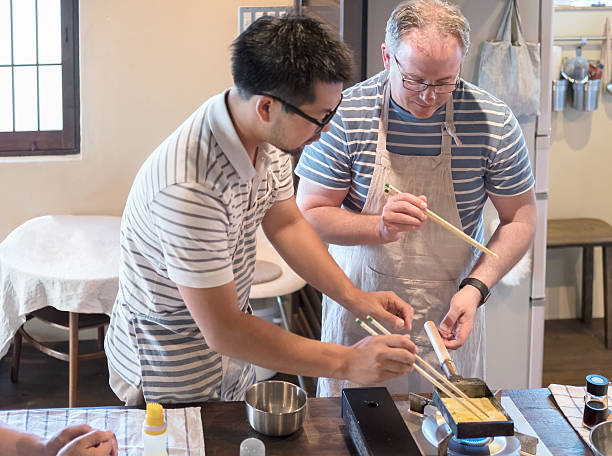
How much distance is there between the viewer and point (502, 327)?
3.48m

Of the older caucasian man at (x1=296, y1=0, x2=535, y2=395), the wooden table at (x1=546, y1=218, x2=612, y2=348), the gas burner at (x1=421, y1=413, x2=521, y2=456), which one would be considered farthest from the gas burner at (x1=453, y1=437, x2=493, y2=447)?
the wooden table at (x1=546, y1=218, x2=612, y2=348)

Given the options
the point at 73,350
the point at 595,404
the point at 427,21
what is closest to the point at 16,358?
the point at 73,350

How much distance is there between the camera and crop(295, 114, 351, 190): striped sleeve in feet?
7.66

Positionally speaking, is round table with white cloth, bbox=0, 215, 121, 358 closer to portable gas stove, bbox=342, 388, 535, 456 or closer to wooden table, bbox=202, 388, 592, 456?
wooden table, bbox=202, 388, 592, 456

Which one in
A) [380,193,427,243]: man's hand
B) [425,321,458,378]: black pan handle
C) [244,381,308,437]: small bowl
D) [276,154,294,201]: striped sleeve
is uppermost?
[276,154,294,201]: striped sleeve

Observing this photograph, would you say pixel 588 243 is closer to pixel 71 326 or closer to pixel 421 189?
pixel 421 189

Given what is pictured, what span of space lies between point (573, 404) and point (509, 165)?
0.69 meters

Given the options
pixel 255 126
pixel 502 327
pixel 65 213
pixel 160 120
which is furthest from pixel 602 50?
pixel 255 126

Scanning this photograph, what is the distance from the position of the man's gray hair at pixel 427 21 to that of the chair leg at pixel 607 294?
3023 millimetres

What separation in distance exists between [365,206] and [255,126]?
77 cm

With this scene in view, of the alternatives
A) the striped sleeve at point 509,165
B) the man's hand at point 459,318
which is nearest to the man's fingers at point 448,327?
the man's hand at point 459,318

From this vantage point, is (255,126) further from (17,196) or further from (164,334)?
(17,196)

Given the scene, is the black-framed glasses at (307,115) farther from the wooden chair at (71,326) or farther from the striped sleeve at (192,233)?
the wooden chair at (71,326)

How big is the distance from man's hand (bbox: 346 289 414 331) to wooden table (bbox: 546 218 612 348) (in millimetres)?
2635
